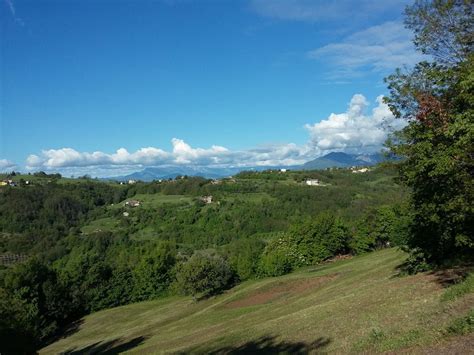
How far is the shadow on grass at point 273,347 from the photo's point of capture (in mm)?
18047

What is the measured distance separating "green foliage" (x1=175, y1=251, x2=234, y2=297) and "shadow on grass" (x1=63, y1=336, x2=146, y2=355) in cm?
1979

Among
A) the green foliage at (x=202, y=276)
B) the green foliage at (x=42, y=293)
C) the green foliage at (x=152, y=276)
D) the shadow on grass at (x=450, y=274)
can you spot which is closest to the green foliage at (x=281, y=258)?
→ the green foliage at (x=202, y=276)

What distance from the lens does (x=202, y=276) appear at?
7212cm

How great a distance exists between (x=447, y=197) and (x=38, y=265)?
83.8 m

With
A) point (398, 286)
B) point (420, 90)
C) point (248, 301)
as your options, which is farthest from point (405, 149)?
point (248, 301)

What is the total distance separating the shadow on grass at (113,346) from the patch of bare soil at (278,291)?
43.9ft

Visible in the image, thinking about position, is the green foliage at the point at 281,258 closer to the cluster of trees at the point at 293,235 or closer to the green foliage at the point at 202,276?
the cluster of trees at the point at 293,235

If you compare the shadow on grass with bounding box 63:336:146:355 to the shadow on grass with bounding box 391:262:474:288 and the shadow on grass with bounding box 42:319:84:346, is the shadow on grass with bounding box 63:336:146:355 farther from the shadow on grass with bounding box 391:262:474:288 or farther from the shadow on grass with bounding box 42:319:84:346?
the shadow on grass with bounding box 391:262:474:288

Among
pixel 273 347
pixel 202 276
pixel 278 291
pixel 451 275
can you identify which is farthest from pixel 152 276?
A: pixel 451 275

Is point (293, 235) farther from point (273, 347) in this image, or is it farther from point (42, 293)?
point (273, 347)

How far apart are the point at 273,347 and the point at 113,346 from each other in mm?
33185

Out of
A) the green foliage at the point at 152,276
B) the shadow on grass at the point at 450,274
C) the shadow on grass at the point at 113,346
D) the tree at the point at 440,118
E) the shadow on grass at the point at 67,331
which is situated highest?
the tree at the point at 440,118

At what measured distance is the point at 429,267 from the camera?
29531 mm

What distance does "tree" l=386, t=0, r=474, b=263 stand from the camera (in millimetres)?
16953
